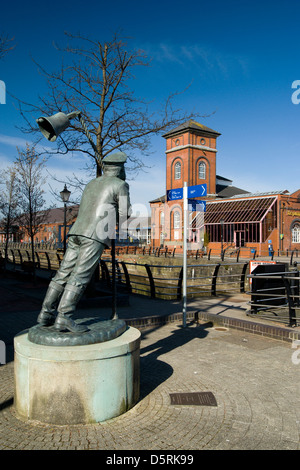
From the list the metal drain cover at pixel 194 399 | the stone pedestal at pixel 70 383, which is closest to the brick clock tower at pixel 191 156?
the metal drain cover at pixel 194 399

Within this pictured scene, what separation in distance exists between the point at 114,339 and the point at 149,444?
47.1 inches

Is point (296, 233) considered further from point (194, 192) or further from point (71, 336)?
point (71, 336)

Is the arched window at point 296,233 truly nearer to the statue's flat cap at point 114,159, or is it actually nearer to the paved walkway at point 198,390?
the paved walkway at point 198,390

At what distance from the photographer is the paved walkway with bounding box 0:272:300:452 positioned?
3.23 meters

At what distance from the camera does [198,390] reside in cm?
439

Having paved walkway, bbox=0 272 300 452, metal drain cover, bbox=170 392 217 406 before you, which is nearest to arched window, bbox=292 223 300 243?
paved walkway, bbox=0 272 300 452

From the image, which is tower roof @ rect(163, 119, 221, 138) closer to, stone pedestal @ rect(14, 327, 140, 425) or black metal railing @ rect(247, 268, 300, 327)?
black metal railing @ rect(247, 268, 300, 327)

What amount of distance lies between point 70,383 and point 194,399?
4.94 feet

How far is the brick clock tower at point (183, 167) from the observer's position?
4822 cm

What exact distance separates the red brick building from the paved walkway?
2679 cm

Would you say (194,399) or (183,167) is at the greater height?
(183,167)

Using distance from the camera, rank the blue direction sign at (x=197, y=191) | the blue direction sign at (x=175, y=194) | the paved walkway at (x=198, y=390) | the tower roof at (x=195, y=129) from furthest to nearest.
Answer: the tower roof at (x=195, y=129)
the blue direction sign at (x=175, y=194)
the blue direction sign at (x=197, y=191)
the paved walkway at (x=198, y=390)

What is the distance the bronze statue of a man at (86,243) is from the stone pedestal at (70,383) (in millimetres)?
410

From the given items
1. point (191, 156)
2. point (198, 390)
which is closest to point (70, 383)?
point (198, 390)
